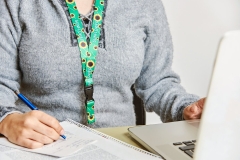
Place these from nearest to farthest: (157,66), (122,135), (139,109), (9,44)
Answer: (122,135) → (9,44) → (157,66) → (139,109)

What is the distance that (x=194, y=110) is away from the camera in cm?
88

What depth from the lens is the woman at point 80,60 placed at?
91cm

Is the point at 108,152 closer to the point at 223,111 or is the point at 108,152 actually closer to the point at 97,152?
the point at 97,152

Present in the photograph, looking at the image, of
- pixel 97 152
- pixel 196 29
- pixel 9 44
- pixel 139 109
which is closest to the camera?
pixel 97 152

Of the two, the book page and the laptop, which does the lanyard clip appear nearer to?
the book page

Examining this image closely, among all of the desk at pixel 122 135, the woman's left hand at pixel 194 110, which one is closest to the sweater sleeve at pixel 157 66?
the woman's left hand at pixel 194 110

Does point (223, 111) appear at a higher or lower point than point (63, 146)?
higher

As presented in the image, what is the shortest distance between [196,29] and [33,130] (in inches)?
46.7

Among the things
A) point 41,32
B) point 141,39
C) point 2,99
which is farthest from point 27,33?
point 141,39

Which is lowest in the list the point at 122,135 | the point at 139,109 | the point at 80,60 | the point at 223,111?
the point at 139,109

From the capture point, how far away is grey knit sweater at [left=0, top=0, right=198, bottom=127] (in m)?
0.91

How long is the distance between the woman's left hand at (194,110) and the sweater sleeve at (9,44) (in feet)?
1.42

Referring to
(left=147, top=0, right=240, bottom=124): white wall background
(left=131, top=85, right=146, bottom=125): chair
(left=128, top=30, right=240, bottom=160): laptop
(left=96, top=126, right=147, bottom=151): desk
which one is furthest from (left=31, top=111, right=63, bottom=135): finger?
(left=147, top=0, right=240, bottom=124): white wall background

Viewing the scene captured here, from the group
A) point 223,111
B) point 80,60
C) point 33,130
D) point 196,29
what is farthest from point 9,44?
point 196,29
